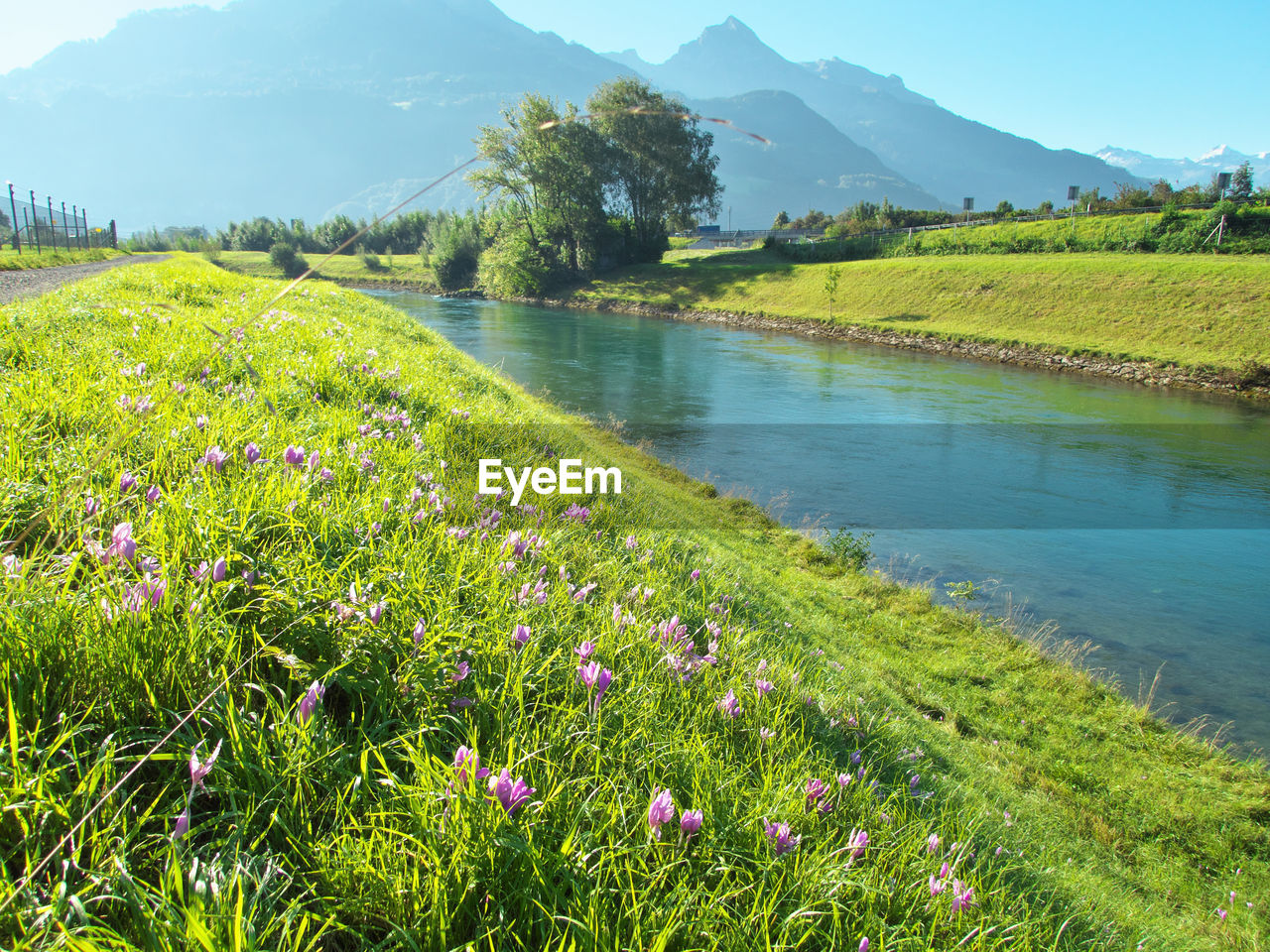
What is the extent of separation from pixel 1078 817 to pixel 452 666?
6.46 m

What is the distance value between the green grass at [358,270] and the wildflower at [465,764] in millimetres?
91762

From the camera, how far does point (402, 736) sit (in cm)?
219

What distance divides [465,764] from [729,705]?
1.37 metres

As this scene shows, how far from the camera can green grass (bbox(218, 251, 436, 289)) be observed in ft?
300

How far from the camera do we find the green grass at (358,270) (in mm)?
91500

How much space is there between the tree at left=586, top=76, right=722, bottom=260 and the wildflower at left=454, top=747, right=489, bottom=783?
8042cm

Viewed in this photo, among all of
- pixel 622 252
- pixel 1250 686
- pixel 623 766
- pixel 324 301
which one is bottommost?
pixel 1250 686

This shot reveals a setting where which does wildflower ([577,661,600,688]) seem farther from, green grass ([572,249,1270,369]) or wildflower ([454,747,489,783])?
green grass ([572,249,1270,369])

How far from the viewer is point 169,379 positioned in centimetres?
511

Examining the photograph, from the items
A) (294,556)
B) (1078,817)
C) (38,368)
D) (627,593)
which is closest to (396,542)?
(294,556)

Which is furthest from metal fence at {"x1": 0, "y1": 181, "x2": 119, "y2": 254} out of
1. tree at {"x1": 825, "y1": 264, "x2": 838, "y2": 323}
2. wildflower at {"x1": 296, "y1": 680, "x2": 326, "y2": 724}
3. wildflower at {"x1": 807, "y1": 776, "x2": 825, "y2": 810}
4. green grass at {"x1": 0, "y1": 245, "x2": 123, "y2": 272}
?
wildflower at {"x1": 807, "y1": 776, "x2": 825, "y2": 810}

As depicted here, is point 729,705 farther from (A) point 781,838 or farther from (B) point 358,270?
(B) point 358,270

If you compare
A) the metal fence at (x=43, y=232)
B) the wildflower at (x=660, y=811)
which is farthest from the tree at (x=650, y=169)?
the wildflower at (x=660, y=811)

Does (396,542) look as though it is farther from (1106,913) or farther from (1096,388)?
(1096,388)
